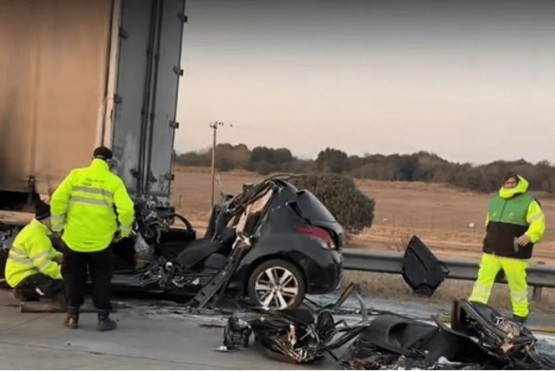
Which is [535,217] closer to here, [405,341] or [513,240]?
[513,240]

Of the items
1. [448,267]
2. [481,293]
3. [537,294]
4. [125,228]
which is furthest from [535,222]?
[125,228]

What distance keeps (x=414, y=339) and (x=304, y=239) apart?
72.1 inches

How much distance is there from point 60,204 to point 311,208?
7.69 feet

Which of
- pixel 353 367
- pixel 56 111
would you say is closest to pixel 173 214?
pixel 56 111

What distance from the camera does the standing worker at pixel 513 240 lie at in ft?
26.0

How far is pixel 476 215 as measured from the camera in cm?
5009

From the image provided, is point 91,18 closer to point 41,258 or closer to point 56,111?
point 56,111

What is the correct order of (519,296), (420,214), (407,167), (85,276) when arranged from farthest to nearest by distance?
1. (407,167)
2. (420,214)
3. (519,296)
4. (85,276)

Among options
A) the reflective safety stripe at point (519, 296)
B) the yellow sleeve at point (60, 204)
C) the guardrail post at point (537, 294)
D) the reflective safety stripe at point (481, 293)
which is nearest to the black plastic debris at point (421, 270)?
the reflective safety stripe at point (481, 293)

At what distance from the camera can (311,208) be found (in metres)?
7.37

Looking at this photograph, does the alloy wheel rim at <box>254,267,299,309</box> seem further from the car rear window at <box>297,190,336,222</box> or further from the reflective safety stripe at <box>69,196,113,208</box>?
the reflective safety stripe at <box>69,196,113,208</box>

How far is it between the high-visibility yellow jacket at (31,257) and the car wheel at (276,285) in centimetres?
Result: 183

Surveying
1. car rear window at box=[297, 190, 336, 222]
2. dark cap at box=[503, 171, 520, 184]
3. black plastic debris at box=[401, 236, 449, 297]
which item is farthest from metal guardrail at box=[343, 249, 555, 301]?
car rear window at box=[297, 190, 336, 222]

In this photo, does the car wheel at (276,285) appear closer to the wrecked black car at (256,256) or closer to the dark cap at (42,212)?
the wrecked black car at (256,256)
